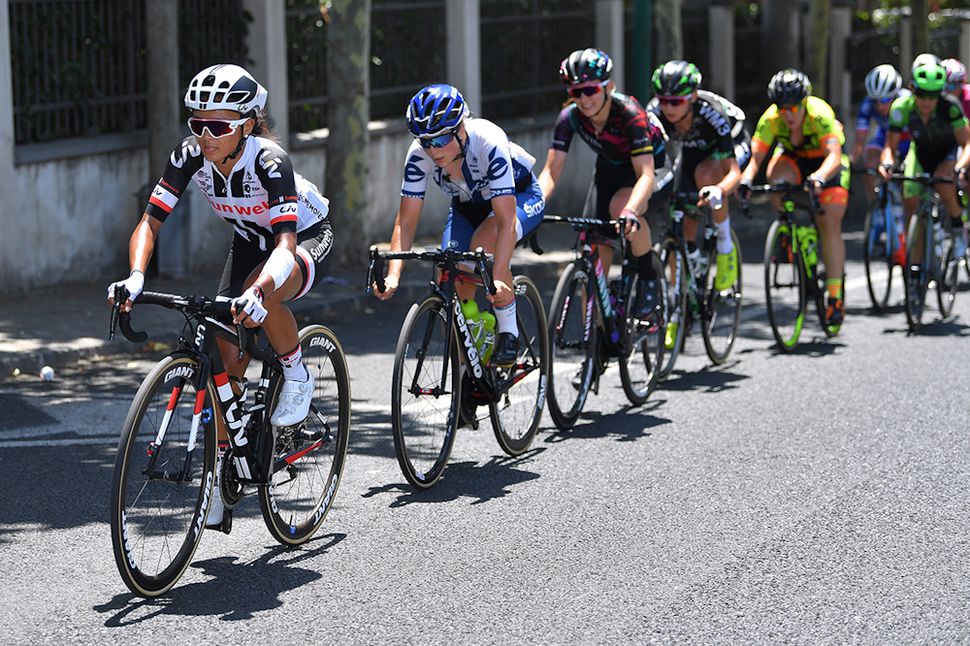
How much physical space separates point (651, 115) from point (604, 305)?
1.48 meters

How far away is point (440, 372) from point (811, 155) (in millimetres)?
4705

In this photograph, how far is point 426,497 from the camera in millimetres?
7293

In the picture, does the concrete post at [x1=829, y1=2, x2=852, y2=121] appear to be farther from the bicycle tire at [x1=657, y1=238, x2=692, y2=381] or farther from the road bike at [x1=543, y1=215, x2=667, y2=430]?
the road bike at [x1=543, y1=215, x2=667, y2=430]

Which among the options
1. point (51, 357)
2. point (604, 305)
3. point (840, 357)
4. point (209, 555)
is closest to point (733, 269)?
point (840, 357)

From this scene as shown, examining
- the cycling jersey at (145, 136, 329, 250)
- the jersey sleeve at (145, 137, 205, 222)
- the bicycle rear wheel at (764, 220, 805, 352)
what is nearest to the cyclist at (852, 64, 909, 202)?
the bicycle rear wheel at (764, 220, 805, 352)

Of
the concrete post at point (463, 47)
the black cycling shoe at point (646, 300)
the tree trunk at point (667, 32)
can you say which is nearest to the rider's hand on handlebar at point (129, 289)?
the black cycling shoe at point (646, 300)

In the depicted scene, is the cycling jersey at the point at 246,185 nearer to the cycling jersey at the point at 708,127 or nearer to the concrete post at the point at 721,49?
the cycling jersey at the point at 708,127

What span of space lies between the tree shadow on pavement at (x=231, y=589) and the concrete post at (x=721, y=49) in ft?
61.1

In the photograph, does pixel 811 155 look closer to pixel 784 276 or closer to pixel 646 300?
pixel 784 276

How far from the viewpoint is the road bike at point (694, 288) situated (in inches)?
393

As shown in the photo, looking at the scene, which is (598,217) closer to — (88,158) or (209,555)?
(209,555)

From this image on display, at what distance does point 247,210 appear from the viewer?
623 cm

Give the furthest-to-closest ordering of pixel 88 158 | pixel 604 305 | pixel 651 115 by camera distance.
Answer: pixel 88 158 → pixel 651 115 → pixel 604 305

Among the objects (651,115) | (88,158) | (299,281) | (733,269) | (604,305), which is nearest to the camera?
(299,281)
